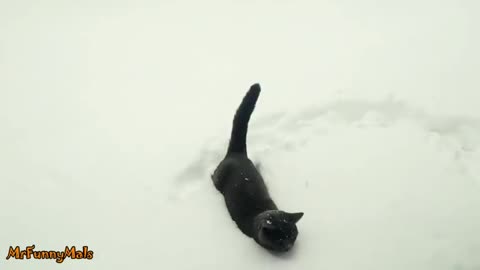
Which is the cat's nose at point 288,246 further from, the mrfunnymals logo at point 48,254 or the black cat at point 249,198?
the mrfunnymals logo at point 48,254

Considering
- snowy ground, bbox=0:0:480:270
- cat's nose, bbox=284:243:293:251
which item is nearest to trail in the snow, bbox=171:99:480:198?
snowy ground, bbox=0:0:480:270

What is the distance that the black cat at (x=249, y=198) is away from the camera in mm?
2377

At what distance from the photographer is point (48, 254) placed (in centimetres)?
241

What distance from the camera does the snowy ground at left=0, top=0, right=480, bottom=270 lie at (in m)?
2.53

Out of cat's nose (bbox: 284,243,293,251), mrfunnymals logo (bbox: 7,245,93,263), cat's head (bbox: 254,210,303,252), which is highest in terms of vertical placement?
mrfunnymals logo (bbox: 7,245,93,263)

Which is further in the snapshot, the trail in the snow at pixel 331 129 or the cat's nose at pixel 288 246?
the trail in the snow at pixel 331 129

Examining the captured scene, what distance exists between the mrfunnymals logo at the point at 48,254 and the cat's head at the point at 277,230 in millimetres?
1087

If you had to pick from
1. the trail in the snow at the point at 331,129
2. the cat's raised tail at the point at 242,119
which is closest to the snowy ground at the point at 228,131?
the trail in the snow at the point at 331,129

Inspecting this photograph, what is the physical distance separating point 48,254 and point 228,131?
5.85ft

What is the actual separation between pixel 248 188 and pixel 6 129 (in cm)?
243

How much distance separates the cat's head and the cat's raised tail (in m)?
0.68

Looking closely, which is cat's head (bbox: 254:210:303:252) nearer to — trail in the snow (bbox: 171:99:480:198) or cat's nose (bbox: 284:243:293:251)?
cat's nose (bbox: 284:243:293:251)

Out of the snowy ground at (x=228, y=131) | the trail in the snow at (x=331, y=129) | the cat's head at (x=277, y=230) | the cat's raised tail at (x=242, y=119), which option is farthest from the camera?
the trail in the snow at (x=331, y=129)

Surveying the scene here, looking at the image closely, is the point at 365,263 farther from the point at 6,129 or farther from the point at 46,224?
the point at 6,129
